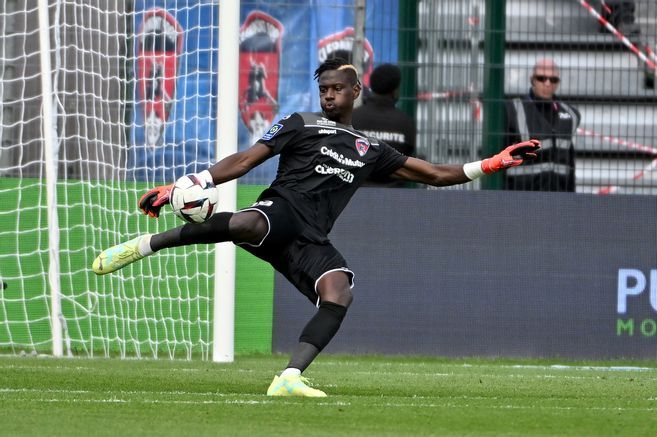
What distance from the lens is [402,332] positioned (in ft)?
40.6

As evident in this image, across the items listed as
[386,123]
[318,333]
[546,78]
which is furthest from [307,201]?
[546,78]

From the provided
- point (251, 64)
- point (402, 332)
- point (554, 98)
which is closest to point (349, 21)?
point (251, 64)

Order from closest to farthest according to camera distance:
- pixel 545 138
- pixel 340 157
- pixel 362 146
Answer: pixel 340 157
pixel 362 146
pixel 545 138

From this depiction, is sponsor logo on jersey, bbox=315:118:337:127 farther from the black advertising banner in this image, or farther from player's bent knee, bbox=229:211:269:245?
the black advertising banner

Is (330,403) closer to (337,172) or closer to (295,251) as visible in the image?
(295,251)

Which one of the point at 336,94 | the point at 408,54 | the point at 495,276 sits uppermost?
the point at 408,54

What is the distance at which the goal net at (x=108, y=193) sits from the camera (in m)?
11.9

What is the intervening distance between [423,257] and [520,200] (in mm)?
1078

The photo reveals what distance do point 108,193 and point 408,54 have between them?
10.5 feet

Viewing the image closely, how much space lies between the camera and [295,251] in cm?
807

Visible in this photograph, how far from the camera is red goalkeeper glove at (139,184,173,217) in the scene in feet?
25.5

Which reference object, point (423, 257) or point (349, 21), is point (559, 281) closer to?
point (423, 257)

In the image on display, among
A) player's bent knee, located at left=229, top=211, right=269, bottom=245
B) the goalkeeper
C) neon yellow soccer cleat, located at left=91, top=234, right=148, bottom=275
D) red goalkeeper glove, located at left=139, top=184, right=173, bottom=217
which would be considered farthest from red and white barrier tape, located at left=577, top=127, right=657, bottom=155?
red goalkeeper glove, located at left=139, top=184, right=173, bottom=217

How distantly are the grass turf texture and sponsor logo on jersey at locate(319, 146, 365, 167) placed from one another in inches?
54.5
